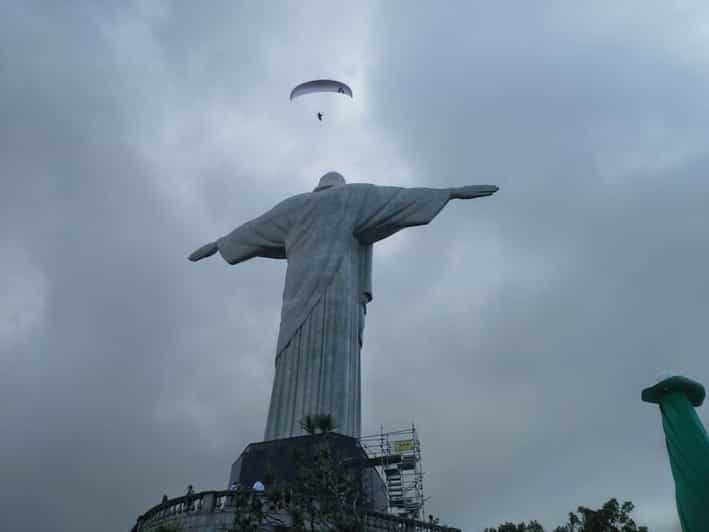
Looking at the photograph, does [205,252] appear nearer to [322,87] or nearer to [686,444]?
[322,87]

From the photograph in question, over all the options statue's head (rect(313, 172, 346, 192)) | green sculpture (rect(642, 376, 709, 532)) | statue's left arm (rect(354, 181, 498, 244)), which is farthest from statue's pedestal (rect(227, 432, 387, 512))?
statue's head (rect(313, 172, 346, 192))

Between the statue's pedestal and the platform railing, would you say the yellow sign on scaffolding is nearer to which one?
the statue's pedestal

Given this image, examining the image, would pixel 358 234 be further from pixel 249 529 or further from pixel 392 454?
pixel 249 529

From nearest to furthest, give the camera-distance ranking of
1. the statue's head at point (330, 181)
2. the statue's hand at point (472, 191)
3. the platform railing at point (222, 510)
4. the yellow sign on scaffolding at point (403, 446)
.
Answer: the platform railing at point (222, 510) → the yellow sign on scaffolding at point (403, 446) → the statue's hand at point (472, 191) → the statue's head at point (330, 181)

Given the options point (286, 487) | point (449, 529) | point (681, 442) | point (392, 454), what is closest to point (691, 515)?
point (681, 442)

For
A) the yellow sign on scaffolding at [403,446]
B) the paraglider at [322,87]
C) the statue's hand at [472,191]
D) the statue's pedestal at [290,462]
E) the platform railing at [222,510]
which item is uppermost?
the paraglider at [322,87]

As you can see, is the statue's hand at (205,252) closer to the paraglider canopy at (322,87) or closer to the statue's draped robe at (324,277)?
the statue's draped robe at (324,277)

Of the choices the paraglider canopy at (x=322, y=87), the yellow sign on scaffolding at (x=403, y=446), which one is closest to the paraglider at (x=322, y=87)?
the paraglider canopy at (x=322, y=87)
